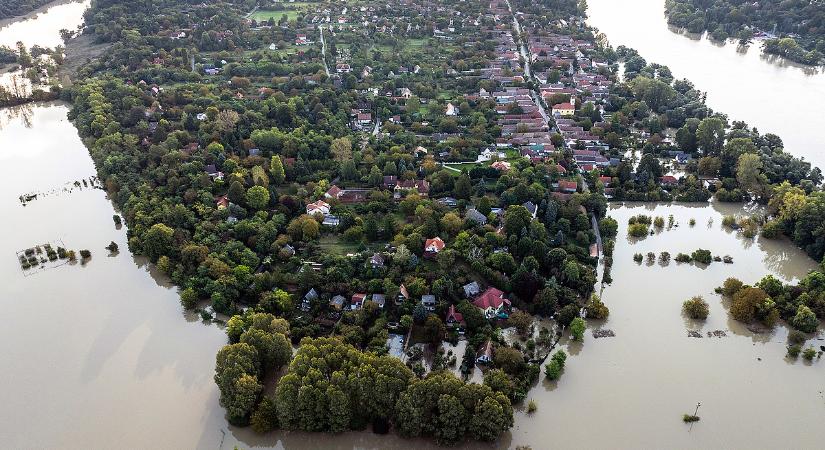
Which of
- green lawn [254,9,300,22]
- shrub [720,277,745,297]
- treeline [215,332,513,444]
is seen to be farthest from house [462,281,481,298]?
green lawn [254,9,300,22]

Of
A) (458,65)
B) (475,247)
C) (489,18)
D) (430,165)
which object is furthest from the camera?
(489,18)

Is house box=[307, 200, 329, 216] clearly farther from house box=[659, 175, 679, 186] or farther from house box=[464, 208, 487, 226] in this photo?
house box=[659, 175, 679, 186]

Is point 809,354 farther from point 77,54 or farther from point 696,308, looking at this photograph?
point 77,54

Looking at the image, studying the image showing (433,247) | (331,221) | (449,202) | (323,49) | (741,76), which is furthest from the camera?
(323,49)

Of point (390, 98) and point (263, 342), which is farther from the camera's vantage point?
point (390, 98)

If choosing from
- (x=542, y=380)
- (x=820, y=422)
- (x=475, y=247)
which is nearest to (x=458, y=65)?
(x=475, y=247)

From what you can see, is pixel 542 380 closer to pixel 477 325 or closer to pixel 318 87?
pixel 477 325

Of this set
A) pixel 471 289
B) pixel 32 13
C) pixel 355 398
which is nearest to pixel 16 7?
pixel 32 13
